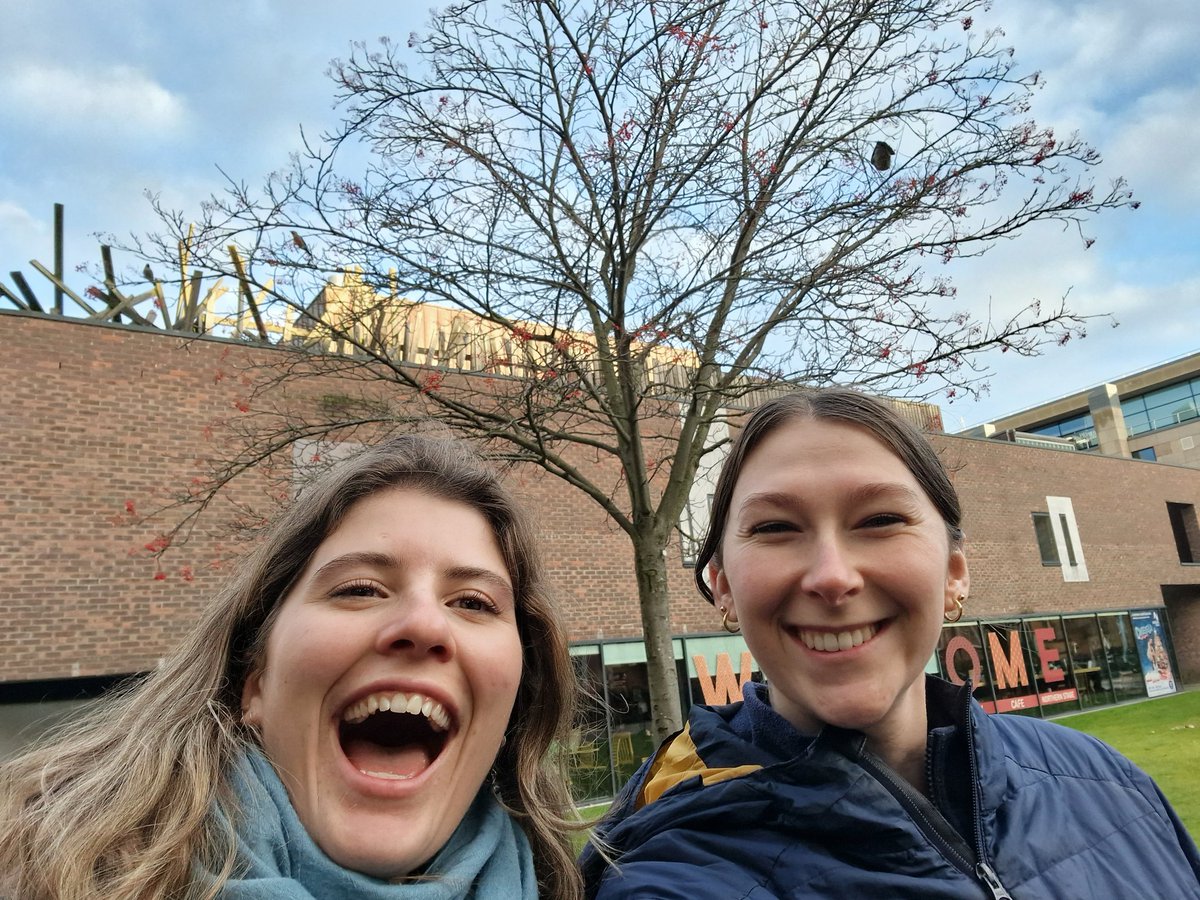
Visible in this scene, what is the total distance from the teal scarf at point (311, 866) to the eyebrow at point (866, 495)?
2.80 ft

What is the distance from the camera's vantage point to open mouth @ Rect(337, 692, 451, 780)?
59.1 inches

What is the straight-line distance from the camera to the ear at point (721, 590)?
6.34 feet

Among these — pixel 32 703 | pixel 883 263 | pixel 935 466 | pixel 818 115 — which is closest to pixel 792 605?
pixel 935 466

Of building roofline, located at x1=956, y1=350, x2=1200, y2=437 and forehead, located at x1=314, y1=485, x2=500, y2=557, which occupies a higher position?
building roofline, located at x1=956, y1=350, x2=1200, y2=437

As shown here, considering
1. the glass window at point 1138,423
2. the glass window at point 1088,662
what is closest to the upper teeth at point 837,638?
the glass window at point 1088,662

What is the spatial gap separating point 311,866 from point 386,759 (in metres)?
0.25

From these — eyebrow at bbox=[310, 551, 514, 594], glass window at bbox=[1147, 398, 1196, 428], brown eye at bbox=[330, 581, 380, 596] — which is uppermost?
glass window at bbox=[1147, 398, 1196, 428]

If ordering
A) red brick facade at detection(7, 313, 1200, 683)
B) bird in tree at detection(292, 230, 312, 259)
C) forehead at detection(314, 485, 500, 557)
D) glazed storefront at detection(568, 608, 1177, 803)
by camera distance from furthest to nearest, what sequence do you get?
1. glazed storefront at detection(568, 608, 1177, 803)
2. red brick facade at detection(7, 313, 1200, 683)
3. bird in tree at detection(292, 230, 312, 259)
4. forehead at detection(314, 485, 500, 557)

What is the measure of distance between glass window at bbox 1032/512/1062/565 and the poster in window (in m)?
3.61

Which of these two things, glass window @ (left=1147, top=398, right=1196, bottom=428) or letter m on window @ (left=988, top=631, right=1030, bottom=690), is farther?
glass window @ (left=1147, top=398, right=1196, bottom=428)

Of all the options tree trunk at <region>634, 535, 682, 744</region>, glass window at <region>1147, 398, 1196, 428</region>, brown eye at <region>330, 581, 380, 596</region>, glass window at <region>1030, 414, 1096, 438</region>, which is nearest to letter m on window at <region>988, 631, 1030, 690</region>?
tree trunk at <region>634, 535, 682, 744</region>

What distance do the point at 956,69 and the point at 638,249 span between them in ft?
8.42

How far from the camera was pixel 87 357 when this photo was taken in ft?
34.7

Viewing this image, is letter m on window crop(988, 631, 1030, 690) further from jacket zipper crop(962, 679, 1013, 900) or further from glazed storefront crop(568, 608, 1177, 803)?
jacket zipper crop(962, 679, 1013, 900)
